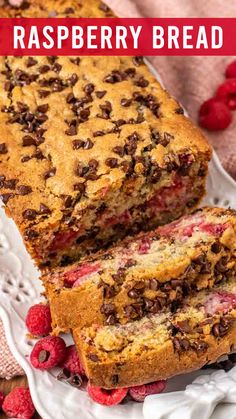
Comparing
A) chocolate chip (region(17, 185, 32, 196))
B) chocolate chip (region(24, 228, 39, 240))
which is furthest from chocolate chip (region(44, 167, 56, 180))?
chocolate chip (region(24, 228, 39, 240))

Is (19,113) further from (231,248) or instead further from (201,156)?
(231,248)

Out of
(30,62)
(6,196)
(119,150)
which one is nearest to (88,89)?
(30,62)

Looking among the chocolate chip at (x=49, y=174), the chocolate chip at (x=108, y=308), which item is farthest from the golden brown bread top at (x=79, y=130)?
the chocolate chip at (x=108, y=308)

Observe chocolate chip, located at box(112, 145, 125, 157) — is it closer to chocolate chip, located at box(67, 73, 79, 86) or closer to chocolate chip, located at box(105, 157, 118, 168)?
chocolate chip, located at box(105, 157, 118, 168)

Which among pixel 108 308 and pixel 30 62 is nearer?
pixel 108 308

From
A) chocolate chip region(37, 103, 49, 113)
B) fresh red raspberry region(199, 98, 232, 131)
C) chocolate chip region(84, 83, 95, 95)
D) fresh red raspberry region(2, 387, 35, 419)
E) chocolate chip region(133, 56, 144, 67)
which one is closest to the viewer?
fresh red raspberry region(2, 387, 35, 419)

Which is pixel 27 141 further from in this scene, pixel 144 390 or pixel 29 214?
pixel 144 390

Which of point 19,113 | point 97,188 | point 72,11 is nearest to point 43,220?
point 97,188
